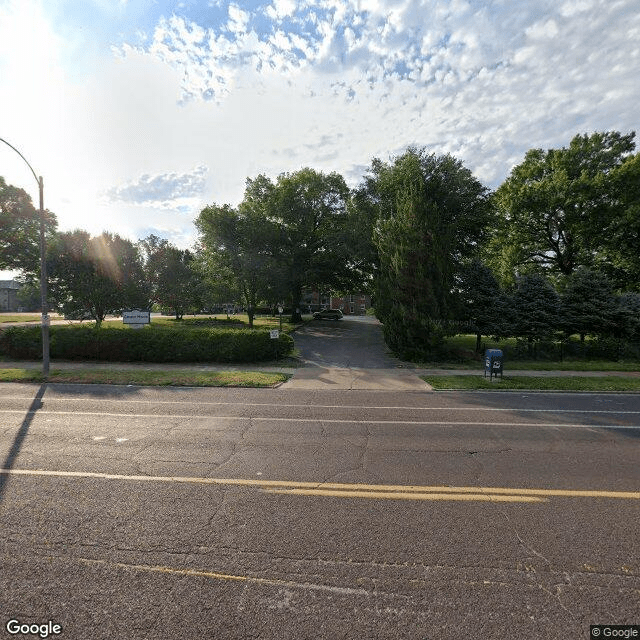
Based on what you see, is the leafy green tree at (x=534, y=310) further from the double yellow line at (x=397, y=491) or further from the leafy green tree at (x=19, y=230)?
the leafy green tree at (x=19, y=230)

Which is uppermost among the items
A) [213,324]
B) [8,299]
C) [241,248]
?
[241,248]

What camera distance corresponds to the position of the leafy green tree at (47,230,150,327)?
852 inches

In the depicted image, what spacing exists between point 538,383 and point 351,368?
6907 millimetres

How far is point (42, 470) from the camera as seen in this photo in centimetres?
504

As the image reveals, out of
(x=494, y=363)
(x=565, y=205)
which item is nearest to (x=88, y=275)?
(x=494, y=363)

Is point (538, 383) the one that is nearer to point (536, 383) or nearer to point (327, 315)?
point (536, 383)

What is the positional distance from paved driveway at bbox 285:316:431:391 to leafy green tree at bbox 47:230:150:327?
1330 cm

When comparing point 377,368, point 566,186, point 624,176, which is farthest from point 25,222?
point 624,176

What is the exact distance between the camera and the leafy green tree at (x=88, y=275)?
21.7 m

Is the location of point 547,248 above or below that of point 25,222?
below

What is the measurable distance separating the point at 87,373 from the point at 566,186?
3130cm

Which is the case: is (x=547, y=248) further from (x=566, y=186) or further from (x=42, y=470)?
(x=42, y=470)

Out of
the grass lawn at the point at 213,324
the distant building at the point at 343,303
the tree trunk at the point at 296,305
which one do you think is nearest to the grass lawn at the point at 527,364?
the grass lawn at the point at 213,324

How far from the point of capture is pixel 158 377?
39.9 feet
